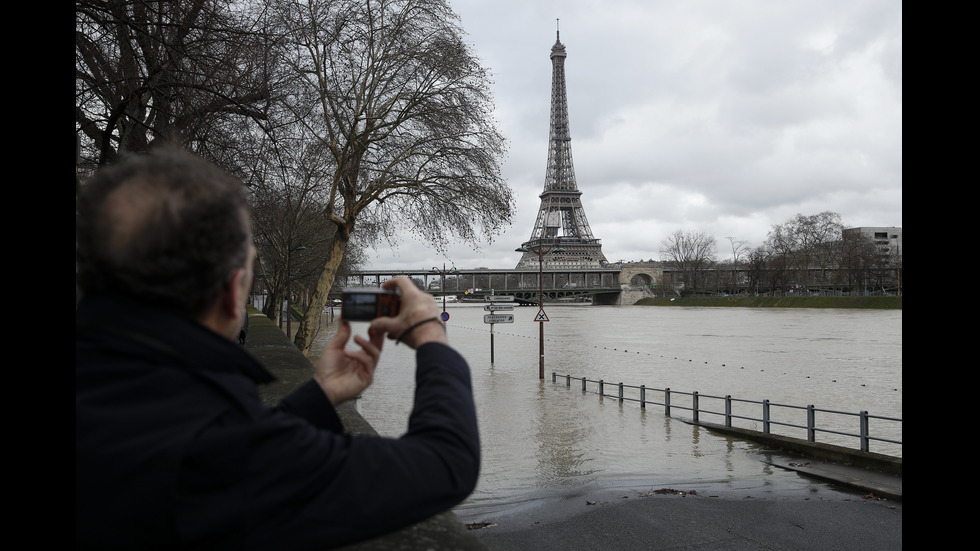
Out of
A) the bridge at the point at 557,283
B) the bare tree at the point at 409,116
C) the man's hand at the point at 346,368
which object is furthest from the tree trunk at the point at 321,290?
the bridge at the point at 557,283

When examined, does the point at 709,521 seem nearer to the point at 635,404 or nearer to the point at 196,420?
the point at 196,420

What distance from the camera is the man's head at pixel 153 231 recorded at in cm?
109

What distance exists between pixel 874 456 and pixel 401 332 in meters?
11.8

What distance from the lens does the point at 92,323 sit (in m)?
1.05

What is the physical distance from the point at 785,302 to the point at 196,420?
320 feet

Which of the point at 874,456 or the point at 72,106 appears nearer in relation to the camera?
the point at 72,106

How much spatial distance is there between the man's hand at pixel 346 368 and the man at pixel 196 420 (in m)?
0.32

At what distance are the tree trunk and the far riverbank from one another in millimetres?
69519

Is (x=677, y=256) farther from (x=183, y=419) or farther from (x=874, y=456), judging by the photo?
(x=183, y=419)

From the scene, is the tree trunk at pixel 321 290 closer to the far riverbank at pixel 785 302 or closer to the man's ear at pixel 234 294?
the man's ear at pixel 234 294

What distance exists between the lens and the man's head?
1087mm

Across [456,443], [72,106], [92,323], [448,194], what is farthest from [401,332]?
[448,194]

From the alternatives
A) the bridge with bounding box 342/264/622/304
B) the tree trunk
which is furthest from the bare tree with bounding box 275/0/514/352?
the bridge with bounding box 342/264/622/304

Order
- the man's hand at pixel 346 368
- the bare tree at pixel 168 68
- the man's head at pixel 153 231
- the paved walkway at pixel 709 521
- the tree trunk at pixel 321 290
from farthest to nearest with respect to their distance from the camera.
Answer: the tree trunk at pixel 321 290 → the paved walkway at pixel 709 521 → the bare tree at pixel 168 68 → the man's hand at pixel 346 368 → the man's head at pixel 153 231
